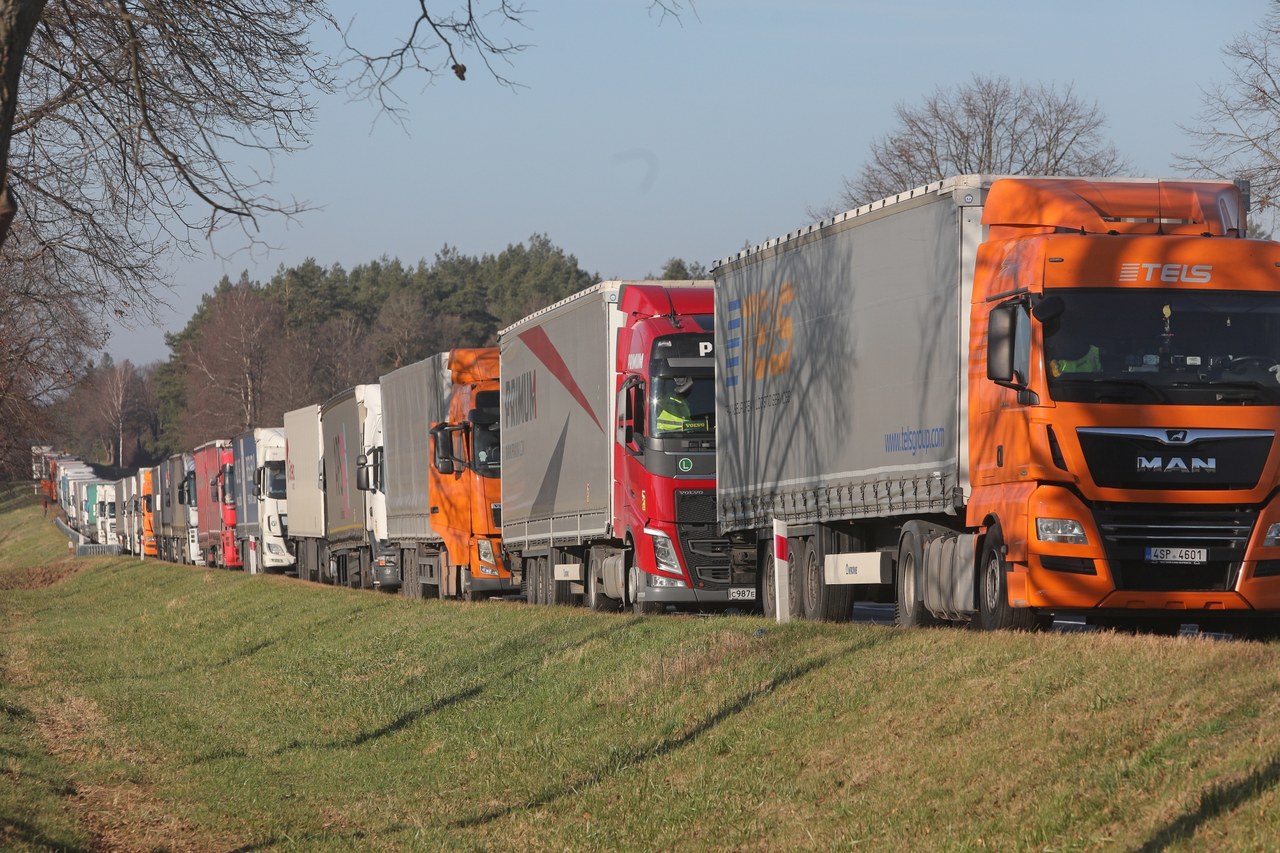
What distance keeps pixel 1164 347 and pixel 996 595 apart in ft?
8.17

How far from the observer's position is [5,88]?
281 inches

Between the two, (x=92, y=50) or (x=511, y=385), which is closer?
(x=92, y=50)

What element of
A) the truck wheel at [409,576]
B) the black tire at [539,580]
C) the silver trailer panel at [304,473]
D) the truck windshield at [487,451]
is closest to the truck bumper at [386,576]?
the truck wheel at [409,576]

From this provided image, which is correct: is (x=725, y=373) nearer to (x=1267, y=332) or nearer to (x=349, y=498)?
(x=1267, y=332)

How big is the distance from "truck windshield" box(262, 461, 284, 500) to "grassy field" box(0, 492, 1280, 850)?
2711cm

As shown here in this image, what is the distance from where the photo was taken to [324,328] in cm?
14162

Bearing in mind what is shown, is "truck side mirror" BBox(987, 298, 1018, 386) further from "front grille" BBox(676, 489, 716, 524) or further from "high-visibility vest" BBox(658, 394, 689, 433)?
"high-visibility vest" BBox(658, 394, 689, 433)

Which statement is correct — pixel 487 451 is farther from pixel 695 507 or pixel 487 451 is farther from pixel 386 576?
pixel 695 507

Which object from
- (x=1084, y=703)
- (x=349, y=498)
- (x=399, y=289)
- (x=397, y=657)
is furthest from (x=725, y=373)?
(x=399, y=289)

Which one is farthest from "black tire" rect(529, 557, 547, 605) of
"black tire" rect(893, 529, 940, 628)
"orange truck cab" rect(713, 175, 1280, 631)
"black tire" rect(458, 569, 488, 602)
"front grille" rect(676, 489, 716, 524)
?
"black tire" rect(893, 529, 940, 628)

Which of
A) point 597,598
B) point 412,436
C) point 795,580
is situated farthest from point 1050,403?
point 412,436

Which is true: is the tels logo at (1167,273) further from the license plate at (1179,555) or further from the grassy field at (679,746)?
the grassy field at (679,746)

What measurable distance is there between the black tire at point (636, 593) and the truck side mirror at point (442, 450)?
7594 mm

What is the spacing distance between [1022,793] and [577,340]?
49.9ft
